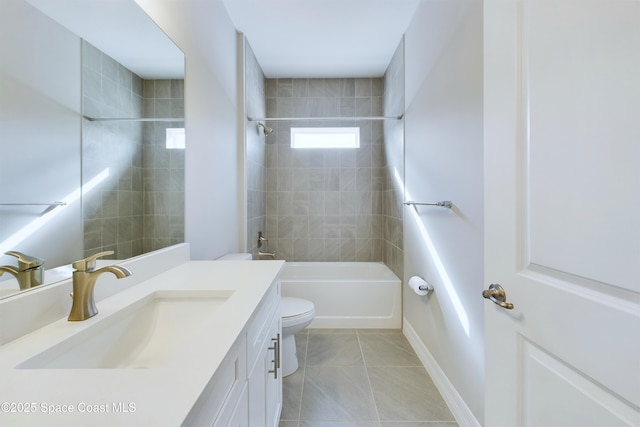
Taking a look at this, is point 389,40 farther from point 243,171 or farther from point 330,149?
point 243,171

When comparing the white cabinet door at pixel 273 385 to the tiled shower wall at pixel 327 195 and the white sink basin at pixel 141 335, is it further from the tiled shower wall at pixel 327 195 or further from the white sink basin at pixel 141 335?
the tiled shower wall at pixel 327 195

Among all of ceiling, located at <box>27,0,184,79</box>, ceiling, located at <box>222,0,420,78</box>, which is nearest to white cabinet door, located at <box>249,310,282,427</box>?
ceiling, located at <box>27,0,184,79</box>

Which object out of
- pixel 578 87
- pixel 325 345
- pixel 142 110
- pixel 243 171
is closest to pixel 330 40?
pixel 243 171

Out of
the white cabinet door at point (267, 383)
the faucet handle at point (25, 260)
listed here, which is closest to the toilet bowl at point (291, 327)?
the white cabinet door at point (267, 383)

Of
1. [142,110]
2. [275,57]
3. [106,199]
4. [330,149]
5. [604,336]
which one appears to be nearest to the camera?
[604,336]

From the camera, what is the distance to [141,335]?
915 millimetres

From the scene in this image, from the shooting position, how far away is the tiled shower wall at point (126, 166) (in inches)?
37.3

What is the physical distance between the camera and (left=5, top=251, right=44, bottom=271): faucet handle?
2.30 feet

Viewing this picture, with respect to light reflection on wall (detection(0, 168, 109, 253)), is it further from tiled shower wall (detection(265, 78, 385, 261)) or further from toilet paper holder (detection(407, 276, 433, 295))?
tiled shower wall (detection(265, 78, 385, 261))

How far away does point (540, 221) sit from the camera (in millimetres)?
695

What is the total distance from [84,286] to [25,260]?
0.47 ft

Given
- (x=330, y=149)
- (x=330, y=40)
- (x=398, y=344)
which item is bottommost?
Result: (x=398, y=344)

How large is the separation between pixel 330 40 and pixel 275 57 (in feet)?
2.07

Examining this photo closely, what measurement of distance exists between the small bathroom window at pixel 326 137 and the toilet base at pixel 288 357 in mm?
2260
